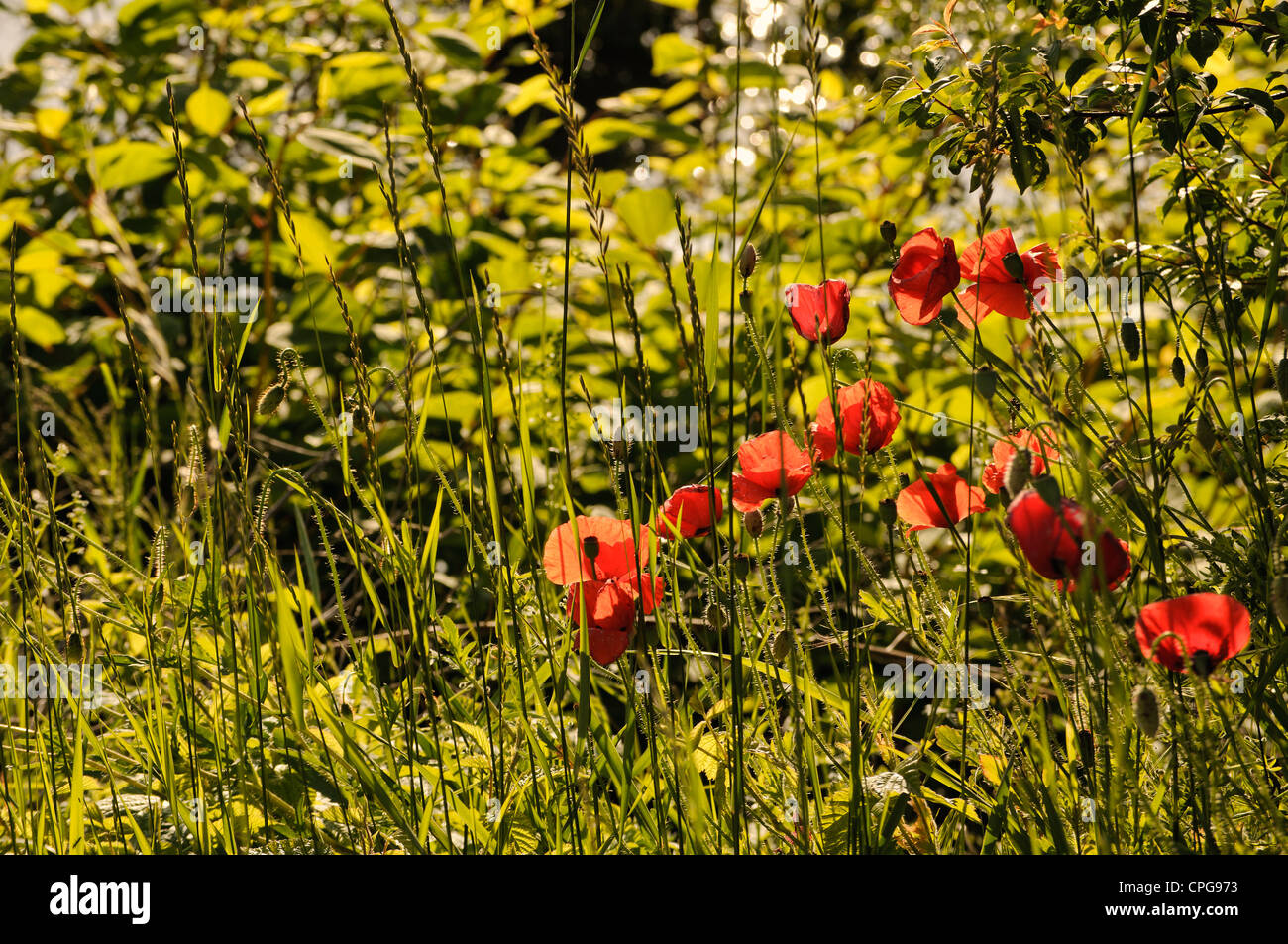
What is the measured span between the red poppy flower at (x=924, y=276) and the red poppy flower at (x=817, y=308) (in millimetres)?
44

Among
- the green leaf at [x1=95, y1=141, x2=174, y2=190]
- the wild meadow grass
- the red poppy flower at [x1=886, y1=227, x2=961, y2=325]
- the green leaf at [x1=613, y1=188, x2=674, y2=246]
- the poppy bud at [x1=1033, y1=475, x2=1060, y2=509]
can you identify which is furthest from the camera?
the green leaf at [x1=613, y1=188, x2=674, y2=246]

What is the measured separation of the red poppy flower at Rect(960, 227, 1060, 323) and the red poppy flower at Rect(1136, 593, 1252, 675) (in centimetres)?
29

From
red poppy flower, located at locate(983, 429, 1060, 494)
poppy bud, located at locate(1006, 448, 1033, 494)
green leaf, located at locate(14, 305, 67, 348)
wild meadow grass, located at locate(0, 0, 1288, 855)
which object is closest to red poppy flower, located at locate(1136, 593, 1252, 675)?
wild meadow grass, located at locate(0, 0, 1288, 855)

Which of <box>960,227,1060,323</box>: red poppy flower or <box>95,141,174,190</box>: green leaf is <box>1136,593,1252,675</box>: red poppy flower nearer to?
<box>960,227,1060,323</box>: red poppy flower

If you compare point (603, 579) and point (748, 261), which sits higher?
point (748, 261)

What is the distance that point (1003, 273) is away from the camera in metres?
0.88

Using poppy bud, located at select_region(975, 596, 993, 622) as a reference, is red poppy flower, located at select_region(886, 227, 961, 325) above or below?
above

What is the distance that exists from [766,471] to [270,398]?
42 cm

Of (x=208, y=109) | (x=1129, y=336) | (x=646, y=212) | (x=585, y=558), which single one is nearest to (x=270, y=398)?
(x=585, y=558)

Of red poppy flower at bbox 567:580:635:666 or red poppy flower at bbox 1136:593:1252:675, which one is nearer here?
red poppy flower at bbox 1136:593:1252:675

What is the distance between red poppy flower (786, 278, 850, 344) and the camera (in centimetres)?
85

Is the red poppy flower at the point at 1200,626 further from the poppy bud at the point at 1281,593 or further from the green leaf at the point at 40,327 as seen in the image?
the green leaf at the point at 40,327

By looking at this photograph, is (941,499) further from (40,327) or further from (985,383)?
(40,327)
